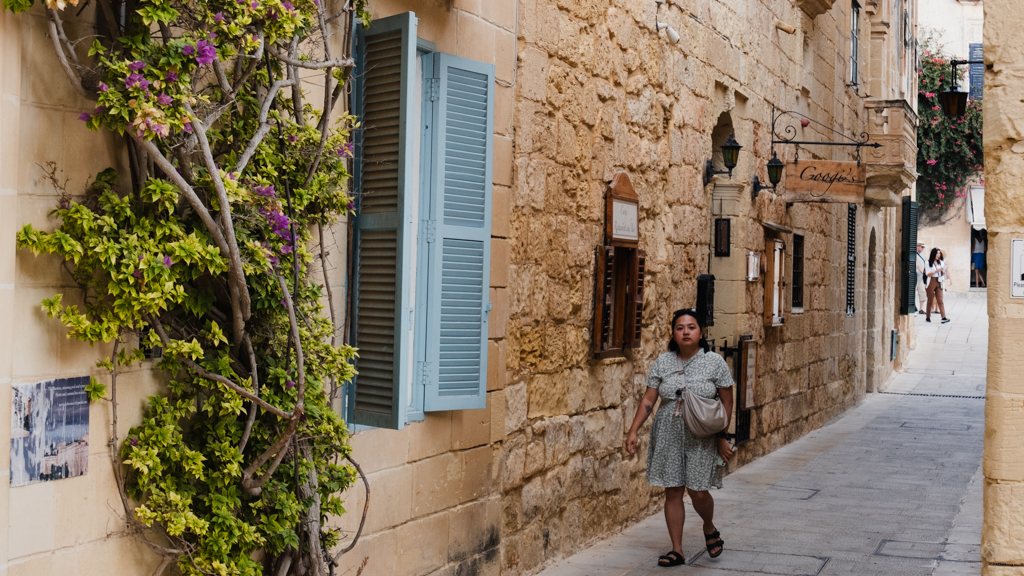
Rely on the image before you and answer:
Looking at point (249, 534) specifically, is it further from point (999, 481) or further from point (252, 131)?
point (999, 481)

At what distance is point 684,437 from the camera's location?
252 inches

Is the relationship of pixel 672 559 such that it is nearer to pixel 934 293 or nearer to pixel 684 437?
pixel 684 437

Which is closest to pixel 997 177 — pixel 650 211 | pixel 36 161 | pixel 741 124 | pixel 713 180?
pixel 36 161

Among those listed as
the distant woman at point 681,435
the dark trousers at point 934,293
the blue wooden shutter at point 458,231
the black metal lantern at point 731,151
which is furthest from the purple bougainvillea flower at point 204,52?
the dark trousers at point 934,293

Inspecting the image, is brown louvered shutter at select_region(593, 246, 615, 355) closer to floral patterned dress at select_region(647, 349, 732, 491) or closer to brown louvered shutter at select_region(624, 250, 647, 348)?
brown louvered shutter at select_region(624, 250, 647, 348)

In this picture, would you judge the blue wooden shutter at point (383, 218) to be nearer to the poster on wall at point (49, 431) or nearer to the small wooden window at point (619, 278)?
the poster on wall at point (49, 431)

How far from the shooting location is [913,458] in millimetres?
11023

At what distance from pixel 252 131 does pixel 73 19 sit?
74 cm

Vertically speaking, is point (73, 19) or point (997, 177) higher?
point (73, 19)

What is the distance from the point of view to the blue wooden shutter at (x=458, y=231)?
5.01 meters

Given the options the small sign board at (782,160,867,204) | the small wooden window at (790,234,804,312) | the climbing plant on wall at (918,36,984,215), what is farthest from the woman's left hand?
the climbing plant on wall at (918,36,984,215)

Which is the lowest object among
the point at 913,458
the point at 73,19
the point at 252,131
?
the point at 913,458

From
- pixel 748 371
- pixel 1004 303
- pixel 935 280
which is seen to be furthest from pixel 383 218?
pixel 935 280

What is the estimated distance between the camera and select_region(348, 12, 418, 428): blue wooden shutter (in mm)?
4367
